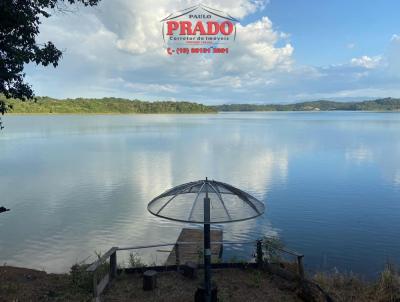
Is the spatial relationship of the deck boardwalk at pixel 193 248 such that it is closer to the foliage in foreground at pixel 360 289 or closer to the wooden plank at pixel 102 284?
the wooden plank at pixel 102 284

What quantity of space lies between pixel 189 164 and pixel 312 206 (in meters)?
19.8

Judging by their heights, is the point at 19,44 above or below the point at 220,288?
above

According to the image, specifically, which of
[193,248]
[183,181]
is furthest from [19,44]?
[183,181]

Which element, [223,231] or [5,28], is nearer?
[5,28]

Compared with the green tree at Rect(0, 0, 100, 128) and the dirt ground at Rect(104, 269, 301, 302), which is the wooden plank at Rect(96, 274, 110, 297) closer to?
the dirt ground at Rect(104, 269, 301, 302)

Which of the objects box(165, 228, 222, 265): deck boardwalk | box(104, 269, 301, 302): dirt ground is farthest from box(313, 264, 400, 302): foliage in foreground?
box(165, 228, 222, 265): deck boardwalk

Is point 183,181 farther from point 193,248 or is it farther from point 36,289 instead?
point 36,289

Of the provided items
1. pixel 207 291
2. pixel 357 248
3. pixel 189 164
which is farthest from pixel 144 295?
pixel 189 164

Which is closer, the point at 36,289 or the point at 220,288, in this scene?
the point at 220,288

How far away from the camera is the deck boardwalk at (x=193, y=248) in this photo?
1498cm

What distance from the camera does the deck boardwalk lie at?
14984 millimetres

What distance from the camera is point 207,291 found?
29.0ft

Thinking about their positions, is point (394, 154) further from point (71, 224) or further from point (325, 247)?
point (71, 224)

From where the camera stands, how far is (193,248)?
1644 centimetres
